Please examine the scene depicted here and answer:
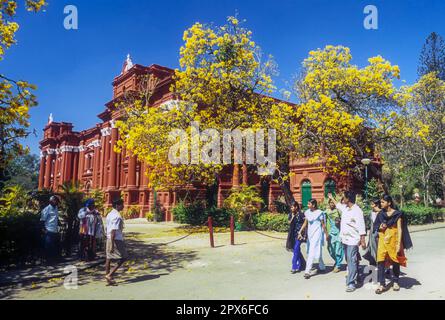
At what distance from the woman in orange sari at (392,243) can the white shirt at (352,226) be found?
15.3 inches

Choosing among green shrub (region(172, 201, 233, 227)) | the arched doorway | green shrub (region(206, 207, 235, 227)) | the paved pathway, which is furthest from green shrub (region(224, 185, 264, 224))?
the arched doorway

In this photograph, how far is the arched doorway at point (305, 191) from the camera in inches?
1146

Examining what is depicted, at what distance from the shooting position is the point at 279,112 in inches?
690

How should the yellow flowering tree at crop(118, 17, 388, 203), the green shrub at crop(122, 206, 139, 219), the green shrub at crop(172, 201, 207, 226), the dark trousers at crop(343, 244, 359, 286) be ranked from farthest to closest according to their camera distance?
the green shrub at crop(122, 206, 139, 219)
the green shrub at crop(172, 201, 207, 226)
the yellow flowering tree at crop(118, 17, 388, 203)
the dark trousers at crop(343, 244, 359, 286)

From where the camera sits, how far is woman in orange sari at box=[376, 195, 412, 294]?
6066 mm

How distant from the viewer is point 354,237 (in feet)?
21.6

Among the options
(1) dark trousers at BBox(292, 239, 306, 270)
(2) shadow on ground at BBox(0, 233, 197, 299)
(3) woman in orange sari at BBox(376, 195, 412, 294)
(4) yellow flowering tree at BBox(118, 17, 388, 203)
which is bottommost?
(2) shadow on ground at BBox(0, 233, 197, 299)

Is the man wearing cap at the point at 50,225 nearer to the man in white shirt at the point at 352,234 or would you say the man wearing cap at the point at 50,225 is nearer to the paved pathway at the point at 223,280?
the paved pathway at the point at 223,280

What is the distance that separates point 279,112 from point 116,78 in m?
23.0

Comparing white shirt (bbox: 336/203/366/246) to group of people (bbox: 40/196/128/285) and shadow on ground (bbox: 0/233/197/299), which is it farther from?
group of people (bbox: 40/196/128/285)

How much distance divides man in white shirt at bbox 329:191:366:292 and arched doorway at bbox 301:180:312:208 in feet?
74.8

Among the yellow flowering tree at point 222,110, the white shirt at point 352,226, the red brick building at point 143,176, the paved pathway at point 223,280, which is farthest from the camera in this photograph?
the red brick building at point 143,176

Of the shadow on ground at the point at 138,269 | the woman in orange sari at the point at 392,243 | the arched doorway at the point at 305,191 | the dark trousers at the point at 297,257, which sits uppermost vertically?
the arched doorway at the point at 305,191

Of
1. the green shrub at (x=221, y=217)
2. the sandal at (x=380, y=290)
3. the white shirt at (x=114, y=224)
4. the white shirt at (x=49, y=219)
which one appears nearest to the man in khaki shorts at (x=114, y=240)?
the white shirt at (x=114, y=224)
